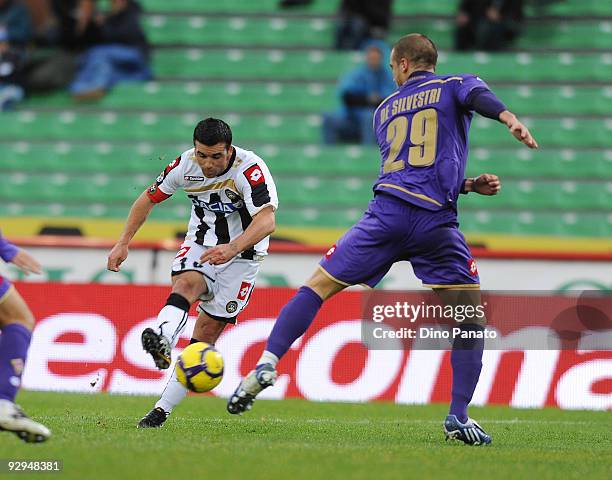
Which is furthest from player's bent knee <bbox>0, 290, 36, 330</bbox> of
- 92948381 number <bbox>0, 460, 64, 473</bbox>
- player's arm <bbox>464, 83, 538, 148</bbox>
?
player's arm <bbox>464, 83, 538, 148</bbox>

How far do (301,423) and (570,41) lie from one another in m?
11.6

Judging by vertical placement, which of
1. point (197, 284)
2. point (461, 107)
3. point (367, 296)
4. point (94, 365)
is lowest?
point (94, 365)

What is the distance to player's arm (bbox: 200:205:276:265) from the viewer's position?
23.6 ft

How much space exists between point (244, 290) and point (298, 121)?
980cm

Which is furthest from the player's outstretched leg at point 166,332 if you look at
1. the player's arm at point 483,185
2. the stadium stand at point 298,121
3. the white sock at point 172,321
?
the stadium stand at point 298,121

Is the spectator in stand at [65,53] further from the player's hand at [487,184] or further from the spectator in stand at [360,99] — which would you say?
the player's hand at [487,184]

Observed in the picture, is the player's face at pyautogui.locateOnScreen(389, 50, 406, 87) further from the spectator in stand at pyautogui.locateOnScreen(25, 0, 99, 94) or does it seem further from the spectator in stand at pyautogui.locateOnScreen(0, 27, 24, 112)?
the spectator in stand at pyautogui.locateOnScreen(0, 27, 24, 112)

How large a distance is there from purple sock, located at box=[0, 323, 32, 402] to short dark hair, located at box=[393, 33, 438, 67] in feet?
9.70

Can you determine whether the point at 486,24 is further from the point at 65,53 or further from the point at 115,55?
the point at 65,53

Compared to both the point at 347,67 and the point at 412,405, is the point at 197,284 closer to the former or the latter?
the point at 412,405

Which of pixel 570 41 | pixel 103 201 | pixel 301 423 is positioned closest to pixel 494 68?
pixel 570 41

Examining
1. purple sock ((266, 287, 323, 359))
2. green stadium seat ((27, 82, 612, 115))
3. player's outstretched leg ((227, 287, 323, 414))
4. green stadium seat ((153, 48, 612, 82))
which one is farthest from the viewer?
green stadium seat ((153, 48, 612, 82))

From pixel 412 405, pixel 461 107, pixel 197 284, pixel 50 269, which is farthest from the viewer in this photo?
pixel 50 269

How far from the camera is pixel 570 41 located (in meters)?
18.2
